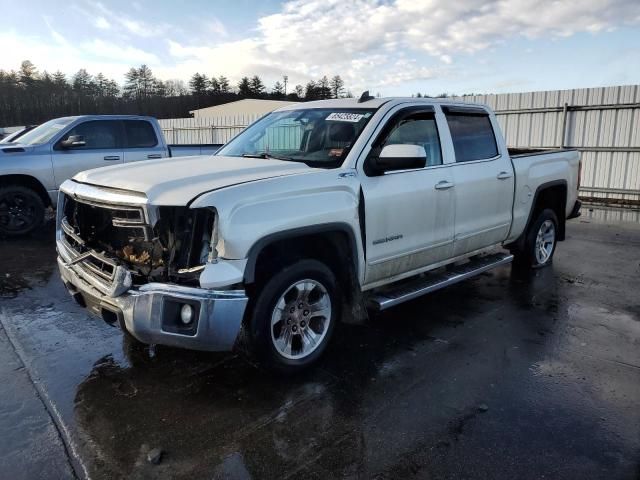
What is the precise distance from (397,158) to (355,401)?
184cm

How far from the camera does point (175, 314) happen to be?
309 cm

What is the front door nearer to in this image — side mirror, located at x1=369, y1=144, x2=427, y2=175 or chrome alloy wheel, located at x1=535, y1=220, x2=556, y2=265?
side mirror, located at x1=369, y1=144, x2=427, y2=175

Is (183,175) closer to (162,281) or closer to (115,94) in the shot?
(162,281)

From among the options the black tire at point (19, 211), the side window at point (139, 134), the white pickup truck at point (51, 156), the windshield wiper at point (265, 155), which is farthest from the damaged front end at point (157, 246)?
the side window at point (139, 134)

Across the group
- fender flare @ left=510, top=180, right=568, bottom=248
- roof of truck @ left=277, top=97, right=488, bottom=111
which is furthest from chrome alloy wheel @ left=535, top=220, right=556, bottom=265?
roof of truck @ left=277, top=97, right=488, bottom=111

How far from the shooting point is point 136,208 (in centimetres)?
324

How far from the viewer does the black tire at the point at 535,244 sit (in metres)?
6.42

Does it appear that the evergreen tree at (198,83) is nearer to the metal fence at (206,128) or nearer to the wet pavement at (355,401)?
the metal fence at (206,128)

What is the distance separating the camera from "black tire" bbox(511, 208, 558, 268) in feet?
21.1

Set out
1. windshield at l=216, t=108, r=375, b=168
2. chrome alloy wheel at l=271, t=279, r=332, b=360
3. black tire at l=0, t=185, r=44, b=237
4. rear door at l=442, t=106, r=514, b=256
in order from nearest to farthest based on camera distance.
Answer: chrome alloy wheel at l=271, t=279, r=332, b=360, windshield at l=216, t=108, r=375, b=168, rear door at l=442, t=106, r=514, b=256, black tire at l=0, t=185, r=44, b=237

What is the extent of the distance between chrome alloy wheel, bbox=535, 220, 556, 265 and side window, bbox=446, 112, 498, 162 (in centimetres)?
170

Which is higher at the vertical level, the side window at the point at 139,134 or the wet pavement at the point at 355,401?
the side window at the point at 139,134

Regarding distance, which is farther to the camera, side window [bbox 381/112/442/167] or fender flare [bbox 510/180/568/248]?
fender flare [bbox 510/180/568/248]

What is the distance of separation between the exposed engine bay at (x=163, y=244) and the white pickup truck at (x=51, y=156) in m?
5.77
